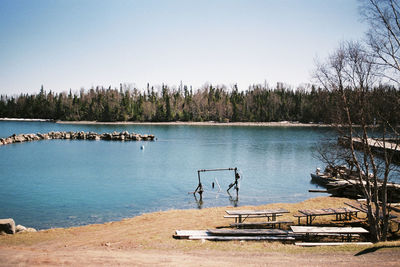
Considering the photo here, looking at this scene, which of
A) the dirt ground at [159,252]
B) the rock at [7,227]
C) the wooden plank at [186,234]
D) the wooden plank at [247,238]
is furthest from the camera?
the rock at [7,227]

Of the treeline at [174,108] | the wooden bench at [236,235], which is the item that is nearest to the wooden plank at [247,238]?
the wooden bench at [236,235]

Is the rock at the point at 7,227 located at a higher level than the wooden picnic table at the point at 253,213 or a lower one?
lower

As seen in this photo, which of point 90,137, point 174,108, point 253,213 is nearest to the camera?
point 253,213

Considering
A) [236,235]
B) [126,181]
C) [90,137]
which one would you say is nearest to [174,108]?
[90,137]

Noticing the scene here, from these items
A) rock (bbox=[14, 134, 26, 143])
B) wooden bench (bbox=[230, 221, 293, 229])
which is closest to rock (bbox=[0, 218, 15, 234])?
wooden bench (bbox=[230, 221, 293, 229])

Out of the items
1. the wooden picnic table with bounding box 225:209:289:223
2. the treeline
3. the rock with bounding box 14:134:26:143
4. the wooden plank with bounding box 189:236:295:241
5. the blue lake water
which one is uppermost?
the treeline

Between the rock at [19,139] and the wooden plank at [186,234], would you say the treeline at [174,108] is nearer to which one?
the rock at [19,139]

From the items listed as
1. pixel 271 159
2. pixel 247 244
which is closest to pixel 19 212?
pixel 247 244

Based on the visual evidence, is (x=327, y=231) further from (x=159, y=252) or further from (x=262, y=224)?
(x=159, y=252)

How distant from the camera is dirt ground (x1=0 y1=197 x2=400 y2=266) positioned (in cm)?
977

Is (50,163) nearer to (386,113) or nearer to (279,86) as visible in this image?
(386,113)

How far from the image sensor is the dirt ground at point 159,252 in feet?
32.0

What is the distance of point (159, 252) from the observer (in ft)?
36.3

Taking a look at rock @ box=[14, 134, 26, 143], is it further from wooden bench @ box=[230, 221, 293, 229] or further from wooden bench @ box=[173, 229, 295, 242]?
wooden bench @ box=[173, 229, 295, 242]
